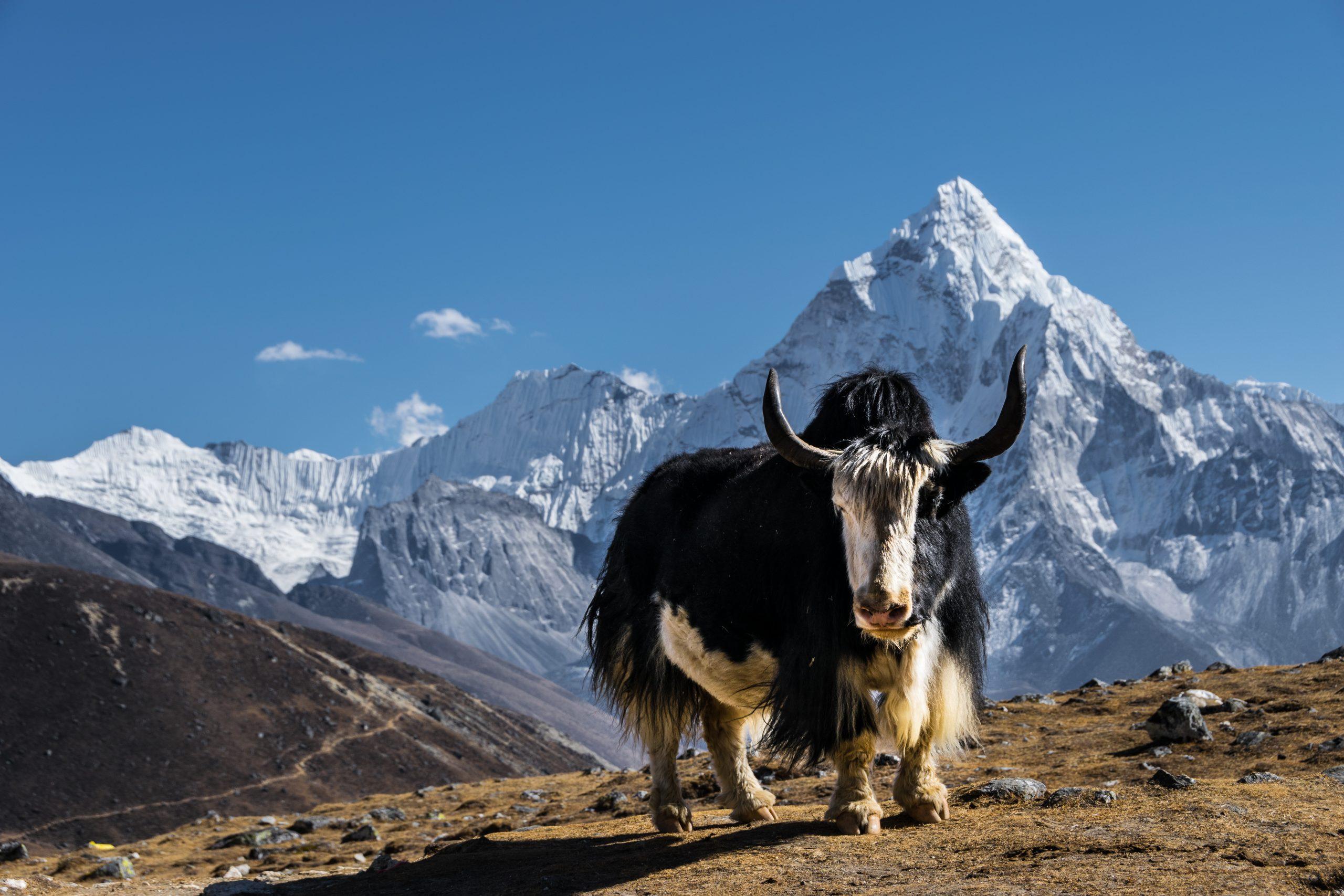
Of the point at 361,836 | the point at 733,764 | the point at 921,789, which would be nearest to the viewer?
the point at 921,789

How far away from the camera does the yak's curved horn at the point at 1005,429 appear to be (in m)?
8.42

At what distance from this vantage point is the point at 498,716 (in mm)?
165875

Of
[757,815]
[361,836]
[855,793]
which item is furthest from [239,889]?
[361,836]

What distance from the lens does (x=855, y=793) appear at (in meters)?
9.24

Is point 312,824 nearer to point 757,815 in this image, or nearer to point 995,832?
point 757,815

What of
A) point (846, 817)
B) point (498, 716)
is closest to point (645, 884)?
point (846, 817)

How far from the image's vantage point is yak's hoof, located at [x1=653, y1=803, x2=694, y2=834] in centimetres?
1098

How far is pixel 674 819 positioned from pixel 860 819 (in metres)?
2.46

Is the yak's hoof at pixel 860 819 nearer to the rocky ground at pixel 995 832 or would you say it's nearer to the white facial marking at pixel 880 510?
the rocky ground at pixel 995 832

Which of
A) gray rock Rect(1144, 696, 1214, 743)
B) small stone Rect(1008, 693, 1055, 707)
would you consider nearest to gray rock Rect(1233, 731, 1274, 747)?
gray rock Rect(1144, 696, 1214, 743)

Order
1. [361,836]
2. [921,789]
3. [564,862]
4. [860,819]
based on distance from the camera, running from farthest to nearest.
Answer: [361,836], [564,862], [921,789], [860,819]

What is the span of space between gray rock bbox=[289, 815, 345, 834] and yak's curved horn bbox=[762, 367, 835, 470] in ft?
48.7

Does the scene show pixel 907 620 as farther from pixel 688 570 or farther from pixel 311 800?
pixel 311 800

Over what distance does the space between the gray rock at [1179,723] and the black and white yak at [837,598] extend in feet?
16.0
